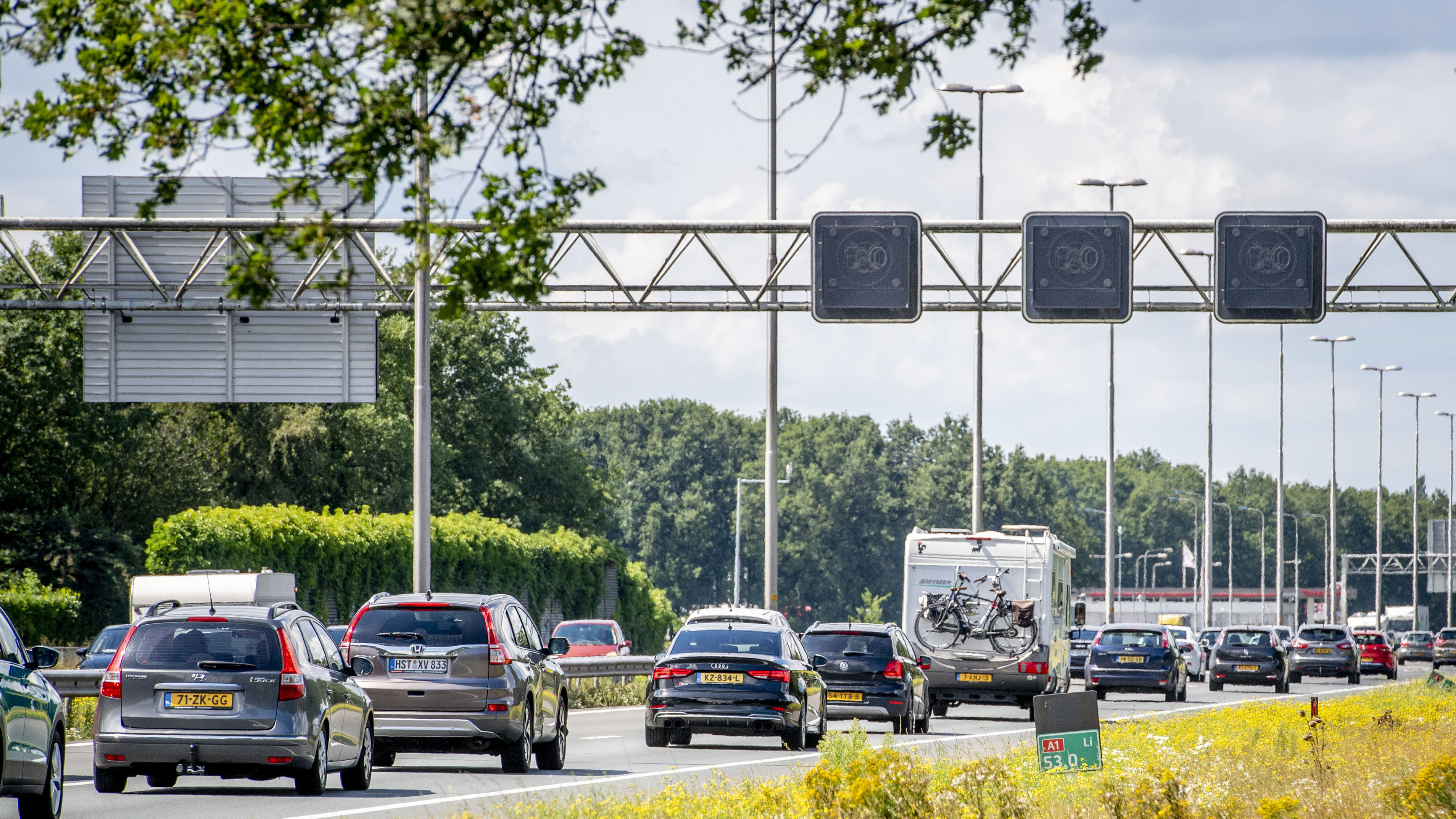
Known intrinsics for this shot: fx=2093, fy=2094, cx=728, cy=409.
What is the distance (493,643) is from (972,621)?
1489cm

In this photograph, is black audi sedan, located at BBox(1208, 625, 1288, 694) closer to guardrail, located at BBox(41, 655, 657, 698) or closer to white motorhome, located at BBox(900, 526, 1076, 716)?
white motorhome, located at BBox(900, 526, 1076, 716)

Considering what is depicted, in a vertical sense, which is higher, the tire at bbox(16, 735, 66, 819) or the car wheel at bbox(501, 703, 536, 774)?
the tire at bbox(16, 735, 66, 819)

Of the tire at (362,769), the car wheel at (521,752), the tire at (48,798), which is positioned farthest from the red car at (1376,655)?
the tire at (48,798)

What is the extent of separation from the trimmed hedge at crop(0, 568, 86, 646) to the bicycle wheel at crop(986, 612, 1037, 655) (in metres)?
17.4

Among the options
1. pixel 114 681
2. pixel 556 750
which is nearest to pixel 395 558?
pixel 556 750

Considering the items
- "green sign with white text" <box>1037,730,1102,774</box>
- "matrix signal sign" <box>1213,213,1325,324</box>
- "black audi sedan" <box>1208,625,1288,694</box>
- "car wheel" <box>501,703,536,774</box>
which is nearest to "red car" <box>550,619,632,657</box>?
"black audi sedan" <box>1208,625,1288,694</box>

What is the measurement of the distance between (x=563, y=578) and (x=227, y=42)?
5428 centimetres

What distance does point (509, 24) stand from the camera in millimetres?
8406

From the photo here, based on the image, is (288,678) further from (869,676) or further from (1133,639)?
(1133,639)

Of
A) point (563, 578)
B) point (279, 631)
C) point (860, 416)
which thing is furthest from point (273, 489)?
point (860, 416)

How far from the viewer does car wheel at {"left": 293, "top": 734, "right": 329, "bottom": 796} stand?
54.3ft

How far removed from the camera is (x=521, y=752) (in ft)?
63.1

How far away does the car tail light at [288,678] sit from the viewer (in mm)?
16188

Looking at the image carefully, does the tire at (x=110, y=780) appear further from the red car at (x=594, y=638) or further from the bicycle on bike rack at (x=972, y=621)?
the red car at (x=594, y=638)
